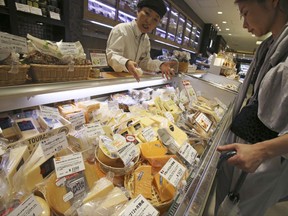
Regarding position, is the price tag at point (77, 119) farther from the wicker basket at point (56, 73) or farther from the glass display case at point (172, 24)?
the glass display case at point (172, 24)

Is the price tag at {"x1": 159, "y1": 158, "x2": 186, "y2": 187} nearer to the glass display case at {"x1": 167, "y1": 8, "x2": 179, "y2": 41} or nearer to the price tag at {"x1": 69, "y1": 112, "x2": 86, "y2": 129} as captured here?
the price tag at {"x1": 69, "y1": 112, "x2": 86, "y2": 129}

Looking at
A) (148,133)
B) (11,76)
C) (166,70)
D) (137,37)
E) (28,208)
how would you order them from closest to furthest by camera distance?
(28,208), (11,76), (148,133), (166,70), (137,37)

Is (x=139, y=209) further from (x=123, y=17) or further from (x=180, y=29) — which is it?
(x=180, y=29)

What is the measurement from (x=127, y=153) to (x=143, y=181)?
0.14 metres

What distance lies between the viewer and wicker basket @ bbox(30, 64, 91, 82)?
2.86ft

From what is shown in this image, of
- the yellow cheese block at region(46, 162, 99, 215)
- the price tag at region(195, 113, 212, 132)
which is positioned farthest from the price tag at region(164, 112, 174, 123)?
the yellow cheese block at region(46, 162, 99, 215)

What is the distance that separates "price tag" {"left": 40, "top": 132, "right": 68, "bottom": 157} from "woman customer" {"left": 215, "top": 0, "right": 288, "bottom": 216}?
81 cm

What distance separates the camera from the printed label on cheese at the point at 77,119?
1.02 metres

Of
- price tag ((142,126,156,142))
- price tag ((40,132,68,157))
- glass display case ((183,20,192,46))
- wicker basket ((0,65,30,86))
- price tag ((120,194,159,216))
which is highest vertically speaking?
glass display case ((183,20,192,46))

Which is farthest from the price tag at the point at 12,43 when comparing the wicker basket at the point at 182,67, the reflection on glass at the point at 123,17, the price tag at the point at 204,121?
the reflection on glass at the point at 123,17

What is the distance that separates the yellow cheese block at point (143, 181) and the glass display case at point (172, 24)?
5.64m

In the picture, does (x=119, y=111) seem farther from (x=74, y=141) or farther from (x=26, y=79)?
(x=26, y=79)

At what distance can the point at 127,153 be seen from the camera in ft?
2.77

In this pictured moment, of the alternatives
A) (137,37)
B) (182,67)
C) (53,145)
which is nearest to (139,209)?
(53,145)
